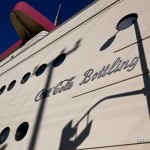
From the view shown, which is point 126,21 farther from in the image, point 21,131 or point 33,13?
point 33,13

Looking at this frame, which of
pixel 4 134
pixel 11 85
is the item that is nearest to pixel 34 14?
pixel 11 85

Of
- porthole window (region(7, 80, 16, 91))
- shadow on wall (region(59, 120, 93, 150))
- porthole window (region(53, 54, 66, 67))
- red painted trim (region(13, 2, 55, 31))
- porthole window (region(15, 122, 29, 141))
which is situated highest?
red painted trim (region(13, 2, 55, 31))

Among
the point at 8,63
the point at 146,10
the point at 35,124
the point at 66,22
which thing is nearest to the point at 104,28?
the point at 146,10

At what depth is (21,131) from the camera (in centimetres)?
797

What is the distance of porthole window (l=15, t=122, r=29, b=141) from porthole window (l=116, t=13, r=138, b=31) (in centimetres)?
463

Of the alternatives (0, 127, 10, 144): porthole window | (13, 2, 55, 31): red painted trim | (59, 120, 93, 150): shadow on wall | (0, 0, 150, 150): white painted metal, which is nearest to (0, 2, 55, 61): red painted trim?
(13, 2, 55, 31): red painted trim

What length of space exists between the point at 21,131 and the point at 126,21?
5251 millimetres

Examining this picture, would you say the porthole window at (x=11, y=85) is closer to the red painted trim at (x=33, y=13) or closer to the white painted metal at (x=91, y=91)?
the white painted metal at (x=91, y=91)

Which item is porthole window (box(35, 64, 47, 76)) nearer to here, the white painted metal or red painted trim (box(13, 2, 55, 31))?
the white painted metal

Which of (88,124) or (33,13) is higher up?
(33,13)

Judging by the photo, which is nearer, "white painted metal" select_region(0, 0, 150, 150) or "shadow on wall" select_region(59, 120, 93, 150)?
"white painted metal" select_region(0, 0, 150, 150)

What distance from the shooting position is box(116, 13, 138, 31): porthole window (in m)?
7.08

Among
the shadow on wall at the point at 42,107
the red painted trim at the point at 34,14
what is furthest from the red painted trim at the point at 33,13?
the shadow on wall at the point at 42,107

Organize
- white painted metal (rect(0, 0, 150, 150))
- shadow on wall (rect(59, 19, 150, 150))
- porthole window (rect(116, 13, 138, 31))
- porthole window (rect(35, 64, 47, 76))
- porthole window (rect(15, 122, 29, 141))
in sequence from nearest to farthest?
1. white painted metal (rect(0, 0, 150, 150))
2. shadow on wall (rect(59, 19, 150, 150))
3. porthole window (rect(116, 13, 138, 31))
4. porthole window (rect(15, 122, 29, 141))
5. porthole window (rect(35, 64, 47, 76))
